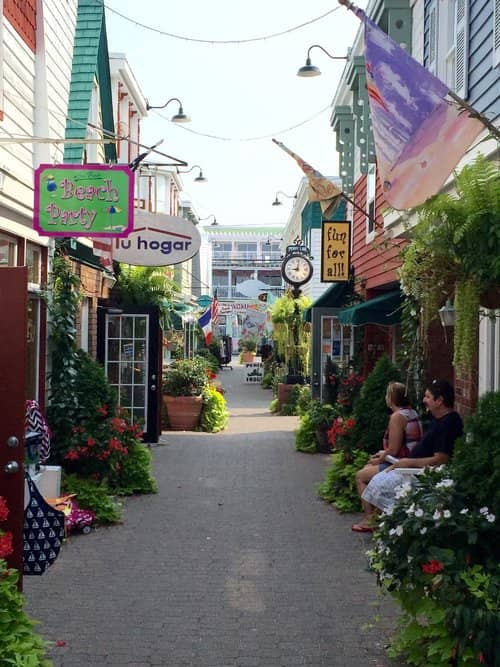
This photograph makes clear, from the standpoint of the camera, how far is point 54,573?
6.57 metres

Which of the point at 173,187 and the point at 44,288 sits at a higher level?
the point at 173,187

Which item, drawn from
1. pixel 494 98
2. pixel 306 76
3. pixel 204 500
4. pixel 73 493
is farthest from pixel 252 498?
Result: pixel 306 76

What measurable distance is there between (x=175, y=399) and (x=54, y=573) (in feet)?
33.6

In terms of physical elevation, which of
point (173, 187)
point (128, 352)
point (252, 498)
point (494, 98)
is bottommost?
point (252, 498)

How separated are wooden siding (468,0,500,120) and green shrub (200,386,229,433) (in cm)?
1049

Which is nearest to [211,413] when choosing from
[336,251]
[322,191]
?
[336,251]

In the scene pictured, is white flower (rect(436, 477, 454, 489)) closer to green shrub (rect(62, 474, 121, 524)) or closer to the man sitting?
the man sitting

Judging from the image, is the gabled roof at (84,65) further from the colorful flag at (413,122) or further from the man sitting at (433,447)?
the colorful flag at (413,122)

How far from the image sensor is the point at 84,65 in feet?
38.4

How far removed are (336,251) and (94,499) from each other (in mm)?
8855

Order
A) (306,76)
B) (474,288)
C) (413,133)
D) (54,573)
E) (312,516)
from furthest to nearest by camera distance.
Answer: (306,76) → (312,516) → (54,573) → (413,133) → (474,288)

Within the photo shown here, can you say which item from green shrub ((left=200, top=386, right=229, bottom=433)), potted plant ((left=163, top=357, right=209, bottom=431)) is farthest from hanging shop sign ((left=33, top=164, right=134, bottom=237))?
green shrub ((left=200, top=386, right=229, bottom=433))

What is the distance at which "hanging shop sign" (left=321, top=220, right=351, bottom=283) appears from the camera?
51.7 feet

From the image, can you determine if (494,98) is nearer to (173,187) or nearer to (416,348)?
(416,348)
